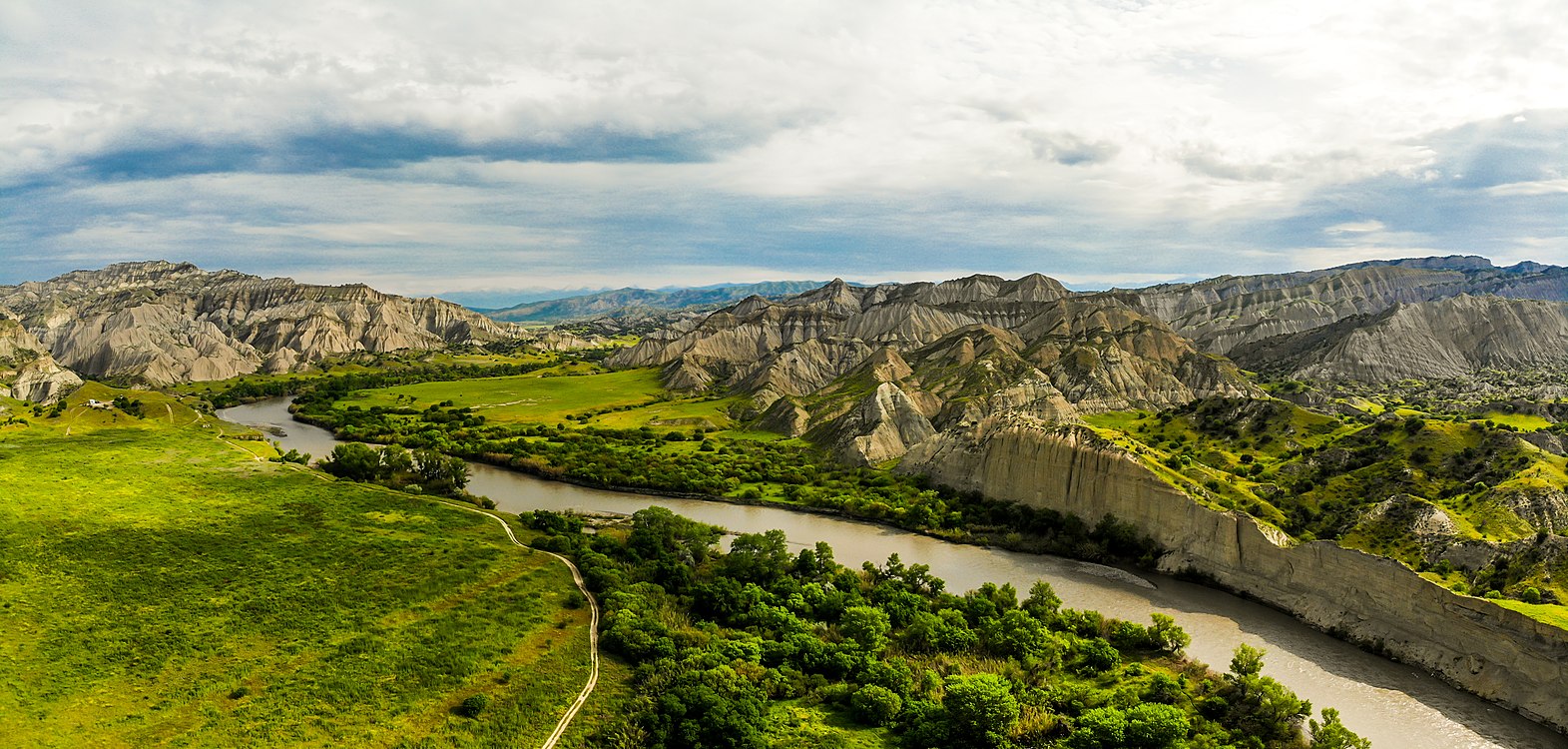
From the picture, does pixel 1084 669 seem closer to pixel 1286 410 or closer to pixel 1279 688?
pixel 1279 688

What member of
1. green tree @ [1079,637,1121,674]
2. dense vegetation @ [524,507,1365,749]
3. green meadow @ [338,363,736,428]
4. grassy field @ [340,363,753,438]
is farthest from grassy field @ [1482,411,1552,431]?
green meadow @ [338,363,736,428]

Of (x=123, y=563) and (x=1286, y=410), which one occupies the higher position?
(x=1286, y=410)

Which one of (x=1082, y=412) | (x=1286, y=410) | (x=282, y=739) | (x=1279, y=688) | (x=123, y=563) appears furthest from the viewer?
(x=1082, y=412)

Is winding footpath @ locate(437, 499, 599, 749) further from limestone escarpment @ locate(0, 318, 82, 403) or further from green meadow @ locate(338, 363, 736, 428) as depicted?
limestone escarpment @ locate(0, 318, 82, 403)

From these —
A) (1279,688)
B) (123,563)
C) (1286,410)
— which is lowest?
(123,563)

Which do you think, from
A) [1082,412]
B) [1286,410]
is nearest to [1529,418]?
[1286,410]

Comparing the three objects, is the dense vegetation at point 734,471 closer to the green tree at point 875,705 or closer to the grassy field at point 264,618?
the grassy field at point 264,618
